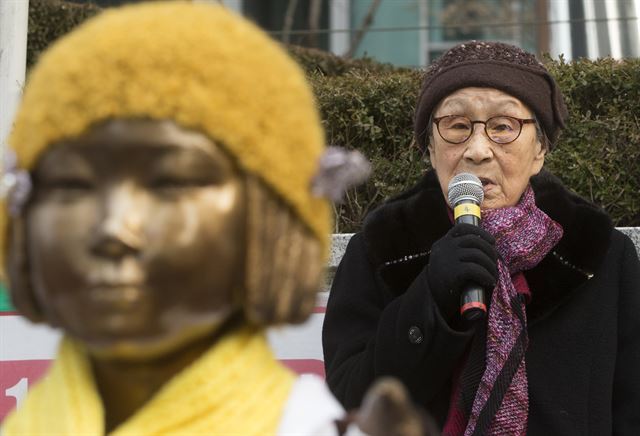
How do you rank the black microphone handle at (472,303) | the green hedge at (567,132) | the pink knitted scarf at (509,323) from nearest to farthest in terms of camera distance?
the black microphone handle at (472,303), the pink knitted scarf at (509,323), the green hedge at (567,132)

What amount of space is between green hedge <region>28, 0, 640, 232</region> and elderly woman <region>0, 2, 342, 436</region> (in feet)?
10.3

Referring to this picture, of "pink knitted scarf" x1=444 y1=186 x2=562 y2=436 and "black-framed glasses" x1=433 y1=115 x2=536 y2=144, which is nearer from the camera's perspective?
"pink knitted scarf" x1=444 y1=186 x2=562 y2=436

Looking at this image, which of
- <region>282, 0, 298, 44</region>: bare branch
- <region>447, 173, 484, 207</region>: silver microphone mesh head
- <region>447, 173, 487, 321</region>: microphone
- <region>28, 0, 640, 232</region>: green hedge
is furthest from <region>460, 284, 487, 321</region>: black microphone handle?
<region>282, 0, 298, 44</region>: bare branch

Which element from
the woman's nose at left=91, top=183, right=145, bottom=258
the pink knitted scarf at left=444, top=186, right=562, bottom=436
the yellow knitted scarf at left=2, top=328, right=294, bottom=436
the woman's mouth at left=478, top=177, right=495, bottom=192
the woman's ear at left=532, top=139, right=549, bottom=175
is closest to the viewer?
the woman's nose at left=91, top=183, right=145, bottom=258

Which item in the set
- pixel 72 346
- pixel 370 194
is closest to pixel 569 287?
pixel 72 346

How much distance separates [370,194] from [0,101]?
1.78 metres

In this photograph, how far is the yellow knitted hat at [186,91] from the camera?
132cm

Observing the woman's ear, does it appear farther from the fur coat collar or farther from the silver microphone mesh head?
the silver microphone mesh head

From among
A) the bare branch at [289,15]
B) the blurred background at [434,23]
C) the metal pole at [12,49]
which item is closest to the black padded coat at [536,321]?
the metal pole at [12,49]

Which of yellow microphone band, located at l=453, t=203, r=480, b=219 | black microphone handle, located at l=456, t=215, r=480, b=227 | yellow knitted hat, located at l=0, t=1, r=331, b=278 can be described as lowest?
black microphone handle, located at l=456, t=215, r=480, b=227

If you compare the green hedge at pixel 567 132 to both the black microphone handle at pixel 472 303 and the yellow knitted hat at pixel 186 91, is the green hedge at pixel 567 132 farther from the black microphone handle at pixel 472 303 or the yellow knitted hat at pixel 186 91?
the yellow knitted hat at pixel 186 91

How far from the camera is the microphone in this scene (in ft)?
7.76

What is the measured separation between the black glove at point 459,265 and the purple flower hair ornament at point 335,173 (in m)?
1.00

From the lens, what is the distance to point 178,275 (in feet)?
4.22
